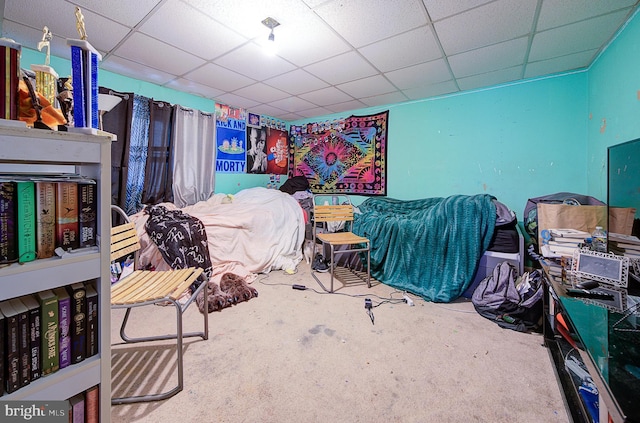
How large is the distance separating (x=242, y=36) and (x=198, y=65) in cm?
83

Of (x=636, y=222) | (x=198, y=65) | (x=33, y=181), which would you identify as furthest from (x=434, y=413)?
(x=198, y=65)

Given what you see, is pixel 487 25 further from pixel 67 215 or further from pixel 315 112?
pixel 315 112

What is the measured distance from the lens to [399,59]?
2564 mm

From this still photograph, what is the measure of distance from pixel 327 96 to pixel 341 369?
325 cm

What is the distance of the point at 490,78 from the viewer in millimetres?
2975

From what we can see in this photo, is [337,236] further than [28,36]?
Yes

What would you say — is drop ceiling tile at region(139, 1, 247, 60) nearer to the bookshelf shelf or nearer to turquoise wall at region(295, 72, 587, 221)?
the bookshelf shelf

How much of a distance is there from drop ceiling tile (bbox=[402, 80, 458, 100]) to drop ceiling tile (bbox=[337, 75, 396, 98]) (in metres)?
0.28

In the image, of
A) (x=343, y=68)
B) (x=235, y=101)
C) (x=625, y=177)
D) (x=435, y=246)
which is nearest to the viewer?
(x=625, y=177)

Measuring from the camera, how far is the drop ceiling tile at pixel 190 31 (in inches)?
74.9

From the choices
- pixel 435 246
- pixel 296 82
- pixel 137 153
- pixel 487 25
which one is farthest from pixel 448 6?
pixel 137 153

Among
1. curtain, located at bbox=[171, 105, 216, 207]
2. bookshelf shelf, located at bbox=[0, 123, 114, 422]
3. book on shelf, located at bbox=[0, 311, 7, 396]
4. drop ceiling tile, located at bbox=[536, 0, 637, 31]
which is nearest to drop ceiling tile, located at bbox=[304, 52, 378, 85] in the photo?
drop ceiling tile, located at bbox=[536, 0, 637, 31]

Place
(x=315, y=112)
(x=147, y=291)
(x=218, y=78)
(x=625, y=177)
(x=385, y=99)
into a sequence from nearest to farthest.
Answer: (x=625, y=177) < (x=147, y=291) < (x=218, y=78) < (x=385, y=99) < (x=315, y=112)

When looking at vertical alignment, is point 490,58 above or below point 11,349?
above
